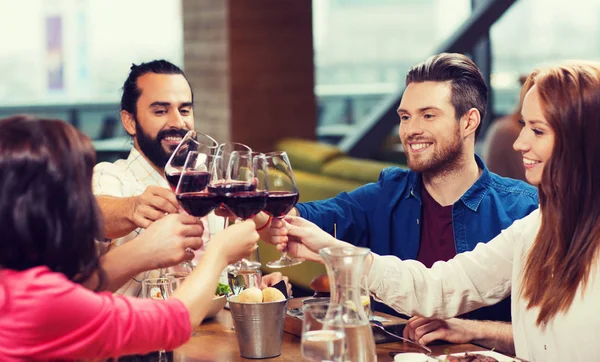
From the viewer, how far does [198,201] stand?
1827 mm

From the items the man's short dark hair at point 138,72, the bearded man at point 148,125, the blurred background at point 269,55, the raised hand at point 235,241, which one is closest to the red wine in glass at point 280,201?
the raised hand at point 235,241

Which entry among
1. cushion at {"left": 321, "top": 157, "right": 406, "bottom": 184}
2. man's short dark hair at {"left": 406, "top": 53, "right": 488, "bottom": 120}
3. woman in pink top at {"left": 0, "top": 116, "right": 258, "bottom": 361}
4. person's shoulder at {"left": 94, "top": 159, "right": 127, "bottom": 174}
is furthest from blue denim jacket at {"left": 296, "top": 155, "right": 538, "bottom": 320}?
cushion at {"left": 321, "top": 157, "right": 406, "bottom": 184}

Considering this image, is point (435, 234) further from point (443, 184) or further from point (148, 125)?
point (148, 125)

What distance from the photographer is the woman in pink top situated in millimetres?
1406

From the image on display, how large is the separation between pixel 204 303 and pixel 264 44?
5084mm

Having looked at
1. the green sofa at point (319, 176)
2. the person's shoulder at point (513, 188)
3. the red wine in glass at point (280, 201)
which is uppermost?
the red wine in glass at point (280, 201)

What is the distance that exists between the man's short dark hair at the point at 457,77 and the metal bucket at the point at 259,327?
3.68ft

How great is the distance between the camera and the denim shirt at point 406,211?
2680 mm

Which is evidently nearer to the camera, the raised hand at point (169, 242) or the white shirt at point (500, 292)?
the raised hand at point (169, 242)

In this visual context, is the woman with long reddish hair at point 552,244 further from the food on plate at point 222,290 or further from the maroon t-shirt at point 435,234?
the maroon t-shirt at point 435,234

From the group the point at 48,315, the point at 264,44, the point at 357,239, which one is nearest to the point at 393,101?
the point at 264,44

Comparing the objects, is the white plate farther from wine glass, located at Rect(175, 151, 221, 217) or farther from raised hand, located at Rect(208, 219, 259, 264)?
wine glass, located at Rect(175, 151, 221, 217)

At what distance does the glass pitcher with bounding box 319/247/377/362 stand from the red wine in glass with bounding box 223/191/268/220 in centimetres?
31

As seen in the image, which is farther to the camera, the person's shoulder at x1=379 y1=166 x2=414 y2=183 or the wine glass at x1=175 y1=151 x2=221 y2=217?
the person's shoulder at x1=379 y1=166 x2=414 y2=183
